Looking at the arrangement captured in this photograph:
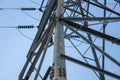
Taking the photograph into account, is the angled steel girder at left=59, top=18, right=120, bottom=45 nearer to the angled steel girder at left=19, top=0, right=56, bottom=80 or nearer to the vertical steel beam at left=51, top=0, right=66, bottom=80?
the vertical steel beam at left=51, top=0, right=66, bottom=80

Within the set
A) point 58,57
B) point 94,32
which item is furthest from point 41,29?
point 58,57

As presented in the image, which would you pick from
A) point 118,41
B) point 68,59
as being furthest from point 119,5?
point 68,59

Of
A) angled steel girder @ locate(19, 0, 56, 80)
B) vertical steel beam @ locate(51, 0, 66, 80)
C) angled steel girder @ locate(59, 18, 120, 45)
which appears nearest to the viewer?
vertical steel beam @ locate(51, 0, 66, 80)

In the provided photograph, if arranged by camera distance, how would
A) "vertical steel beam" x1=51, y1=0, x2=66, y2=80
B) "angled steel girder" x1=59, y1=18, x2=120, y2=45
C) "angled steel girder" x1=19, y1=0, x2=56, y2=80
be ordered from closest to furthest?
1. "vertical steel beam" x1=51, y1=0, x2=66, y2=80
2. "angled steel girder" x1=59, y1=18, x2=120, y2=45
3. "angled steel girder" x1=19, y1=0, x2=56, y2=80

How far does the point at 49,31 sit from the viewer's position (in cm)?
711

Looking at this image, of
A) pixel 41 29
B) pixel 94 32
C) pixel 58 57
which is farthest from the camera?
pixel 41 29

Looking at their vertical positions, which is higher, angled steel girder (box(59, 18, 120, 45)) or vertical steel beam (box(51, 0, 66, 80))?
angled steel girder (box(59, 18, 120, 45))

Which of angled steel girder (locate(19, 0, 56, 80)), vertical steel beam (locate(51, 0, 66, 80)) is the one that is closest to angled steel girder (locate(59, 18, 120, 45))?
vertical steel beam (locate(51, 0, 66, 80))

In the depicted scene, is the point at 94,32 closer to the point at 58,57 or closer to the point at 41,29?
the point at 58,57

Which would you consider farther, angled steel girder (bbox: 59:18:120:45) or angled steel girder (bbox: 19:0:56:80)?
angled steel girder (bbox: 19:0:56:80)

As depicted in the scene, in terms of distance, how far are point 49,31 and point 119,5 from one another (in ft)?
16.9

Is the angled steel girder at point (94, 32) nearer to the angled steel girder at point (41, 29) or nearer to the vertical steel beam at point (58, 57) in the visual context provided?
the vertical steel beam at point (58, 57)

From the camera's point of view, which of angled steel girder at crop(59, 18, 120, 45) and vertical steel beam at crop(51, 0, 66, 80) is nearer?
vertical steel beam at crop(51, 0, 66, 80)

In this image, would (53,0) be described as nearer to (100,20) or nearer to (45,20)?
(45,20)
